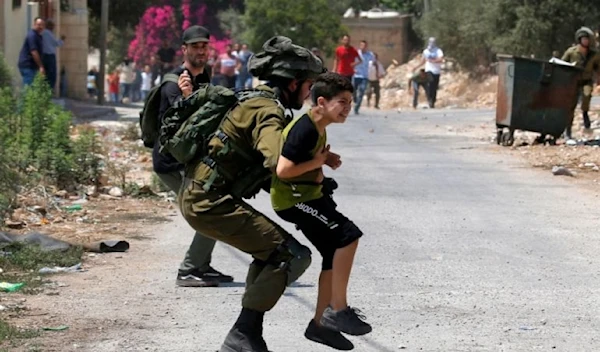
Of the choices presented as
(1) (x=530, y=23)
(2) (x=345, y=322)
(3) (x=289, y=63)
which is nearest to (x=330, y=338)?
(2) (x=345, y=322)

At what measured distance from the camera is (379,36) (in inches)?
2087

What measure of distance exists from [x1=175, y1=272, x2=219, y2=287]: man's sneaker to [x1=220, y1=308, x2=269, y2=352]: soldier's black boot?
232 cm

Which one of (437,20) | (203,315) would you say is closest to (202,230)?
(203,315)

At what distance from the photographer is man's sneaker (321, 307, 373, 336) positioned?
19.4 feet

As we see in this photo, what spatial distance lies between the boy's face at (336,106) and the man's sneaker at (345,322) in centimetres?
90

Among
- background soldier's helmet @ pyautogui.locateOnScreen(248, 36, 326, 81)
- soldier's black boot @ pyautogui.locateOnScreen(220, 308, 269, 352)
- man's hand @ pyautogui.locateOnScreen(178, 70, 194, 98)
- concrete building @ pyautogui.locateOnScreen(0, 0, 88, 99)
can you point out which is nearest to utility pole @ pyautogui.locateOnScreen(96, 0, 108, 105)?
concrete building @ pyautogui.locateOnScreen(0, 0, 88, 99)

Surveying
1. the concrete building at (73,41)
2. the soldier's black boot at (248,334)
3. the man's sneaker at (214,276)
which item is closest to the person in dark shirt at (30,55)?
the man's sneaker at (214,276)

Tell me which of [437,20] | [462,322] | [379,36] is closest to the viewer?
[462,322]

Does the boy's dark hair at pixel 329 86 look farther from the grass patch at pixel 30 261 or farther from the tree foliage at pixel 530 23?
the tree foliage at pixel 530 23

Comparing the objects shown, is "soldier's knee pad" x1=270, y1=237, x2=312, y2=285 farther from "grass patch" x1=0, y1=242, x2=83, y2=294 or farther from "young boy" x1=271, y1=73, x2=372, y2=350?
"grass patch" x1=0, y1=242, x2=83, y2=294

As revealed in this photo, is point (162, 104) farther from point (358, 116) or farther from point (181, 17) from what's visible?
point (181, 17)

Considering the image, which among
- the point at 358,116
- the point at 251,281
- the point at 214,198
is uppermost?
the point at 214,198

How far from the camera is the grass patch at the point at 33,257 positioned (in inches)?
352

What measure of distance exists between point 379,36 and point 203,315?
4629cm
